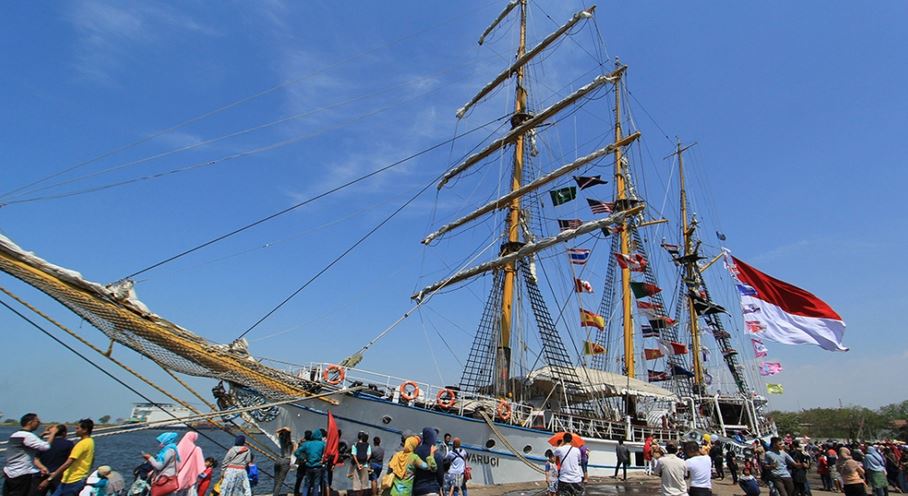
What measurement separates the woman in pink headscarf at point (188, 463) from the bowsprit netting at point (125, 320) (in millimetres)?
4370

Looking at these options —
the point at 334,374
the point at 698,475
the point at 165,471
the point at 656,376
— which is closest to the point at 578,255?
the point at 656,376

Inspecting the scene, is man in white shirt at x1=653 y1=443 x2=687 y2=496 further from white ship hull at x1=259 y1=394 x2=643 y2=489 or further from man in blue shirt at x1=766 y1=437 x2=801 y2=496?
white ship hull at x1=259 y1=394 x2=643 y2=489

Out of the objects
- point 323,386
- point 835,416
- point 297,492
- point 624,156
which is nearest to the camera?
point 297,492

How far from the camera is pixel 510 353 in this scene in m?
20.9

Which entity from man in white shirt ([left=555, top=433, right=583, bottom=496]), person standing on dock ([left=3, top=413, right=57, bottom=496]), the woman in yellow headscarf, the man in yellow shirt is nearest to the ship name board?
man in white shirt ([left=555, top=433, right=583, bottom=496])

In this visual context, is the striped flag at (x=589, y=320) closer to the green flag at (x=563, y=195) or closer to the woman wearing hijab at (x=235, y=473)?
the green flag at (x=563, y=195)

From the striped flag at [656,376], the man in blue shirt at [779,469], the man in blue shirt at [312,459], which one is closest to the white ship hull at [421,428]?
the man in blue shirt at [312,459]

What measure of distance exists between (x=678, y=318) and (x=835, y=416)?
71.1 metres

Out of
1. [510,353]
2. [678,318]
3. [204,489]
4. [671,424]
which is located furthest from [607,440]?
[678,318]

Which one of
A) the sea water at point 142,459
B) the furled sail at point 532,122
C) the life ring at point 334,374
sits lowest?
the sea water at point 142,459

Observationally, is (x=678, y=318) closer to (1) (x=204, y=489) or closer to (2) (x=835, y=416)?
(1) (x=204, y=489)

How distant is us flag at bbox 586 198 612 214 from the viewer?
24.8 metres

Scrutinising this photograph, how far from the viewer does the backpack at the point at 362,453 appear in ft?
31.2

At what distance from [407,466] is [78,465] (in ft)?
13.2
